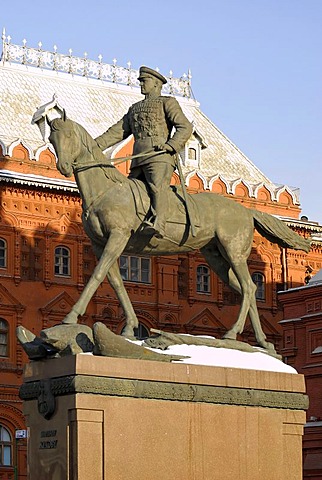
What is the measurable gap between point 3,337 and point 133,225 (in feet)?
98.7

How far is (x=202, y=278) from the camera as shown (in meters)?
51.2

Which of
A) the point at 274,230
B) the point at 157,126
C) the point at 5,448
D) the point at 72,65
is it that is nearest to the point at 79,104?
the point at 72,65

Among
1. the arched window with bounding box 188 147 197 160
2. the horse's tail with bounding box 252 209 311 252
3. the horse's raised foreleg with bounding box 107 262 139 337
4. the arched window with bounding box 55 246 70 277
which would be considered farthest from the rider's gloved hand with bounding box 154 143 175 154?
the arched window with bounding box 188 147 197 160

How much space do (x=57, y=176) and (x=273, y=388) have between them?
3231cm

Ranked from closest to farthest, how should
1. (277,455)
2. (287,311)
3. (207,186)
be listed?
1. (277,455)
2. (287,311)
3. (207,186)

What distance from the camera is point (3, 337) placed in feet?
149

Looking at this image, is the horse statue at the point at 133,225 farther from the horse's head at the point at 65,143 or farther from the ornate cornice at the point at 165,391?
the ornate cornice at the point at 165,391

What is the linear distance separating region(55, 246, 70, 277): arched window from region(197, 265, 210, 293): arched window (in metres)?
5.78

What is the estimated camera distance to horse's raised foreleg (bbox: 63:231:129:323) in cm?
1564

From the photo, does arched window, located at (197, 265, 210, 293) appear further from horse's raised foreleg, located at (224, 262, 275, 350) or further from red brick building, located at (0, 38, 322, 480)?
horse's raised foreleg, located at (224, 262, 275, 350)

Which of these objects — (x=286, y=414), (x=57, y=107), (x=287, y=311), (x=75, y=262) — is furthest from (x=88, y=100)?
(x=286, y=414)

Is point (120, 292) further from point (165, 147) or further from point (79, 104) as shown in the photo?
point (79, 104)

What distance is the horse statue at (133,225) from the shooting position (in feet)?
51.9

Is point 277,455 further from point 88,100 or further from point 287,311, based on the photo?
point 88,100
